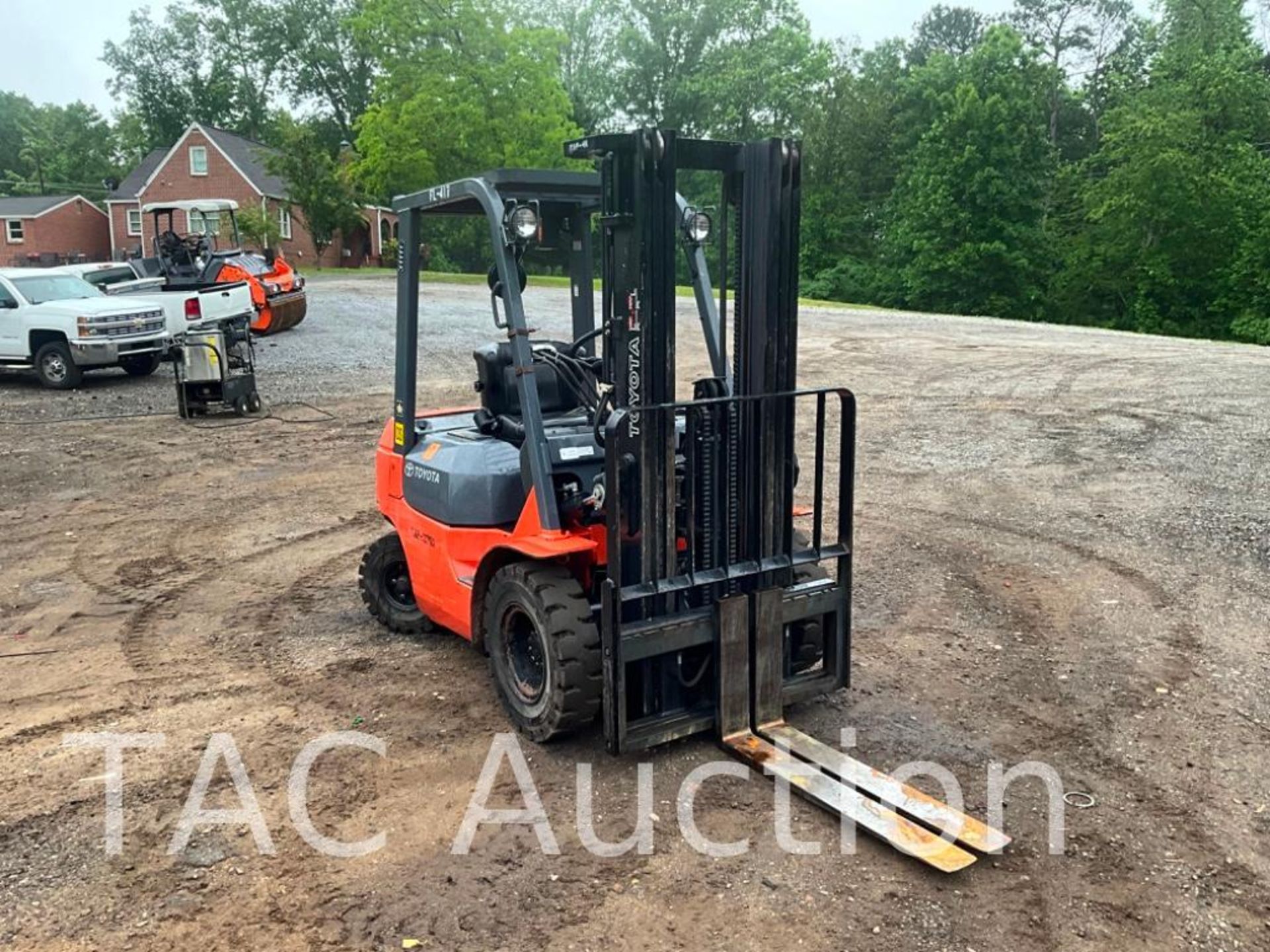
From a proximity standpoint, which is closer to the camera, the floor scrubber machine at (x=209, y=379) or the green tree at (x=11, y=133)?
the floor scrubber machine at (x=209, y=379)

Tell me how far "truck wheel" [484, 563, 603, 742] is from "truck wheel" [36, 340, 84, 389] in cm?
1427

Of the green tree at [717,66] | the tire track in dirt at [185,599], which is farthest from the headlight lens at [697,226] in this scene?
the green tree at [717,66]

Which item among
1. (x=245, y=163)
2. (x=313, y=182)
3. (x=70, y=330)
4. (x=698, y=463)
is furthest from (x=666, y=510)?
(x=245, y=163)

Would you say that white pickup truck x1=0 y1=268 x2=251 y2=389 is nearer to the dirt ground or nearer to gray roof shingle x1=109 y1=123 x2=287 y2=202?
the dirt ground

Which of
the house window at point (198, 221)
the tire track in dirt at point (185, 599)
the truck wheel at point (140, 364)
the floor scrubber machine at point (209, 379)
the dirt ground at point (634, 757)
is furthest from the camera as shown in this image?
the house window at point (198, 221)

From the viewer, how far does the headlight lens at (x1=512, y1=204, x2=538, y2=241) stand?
469cm

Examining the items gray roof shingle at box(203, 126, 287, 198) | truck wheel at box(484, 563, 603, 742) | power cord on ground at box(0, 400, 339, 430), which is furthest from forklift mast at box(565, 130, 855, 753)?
gray roof shingle at box(203, 126, 287, 198)

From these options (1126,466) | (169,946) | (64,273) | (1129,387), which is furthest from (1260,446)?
(64,273)

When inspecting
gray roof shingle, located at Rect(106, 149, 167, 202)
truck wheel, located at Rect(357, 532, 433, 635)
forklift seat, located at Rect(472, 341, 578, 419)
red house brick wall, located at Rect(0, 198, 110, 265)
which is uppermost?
gray roof shingle, located at Rect(106, 149, 167, 202)

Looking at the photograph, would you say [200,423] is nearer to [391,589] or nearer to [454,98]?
[391,589]

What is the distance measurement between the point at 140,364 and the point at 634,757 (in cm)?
1562

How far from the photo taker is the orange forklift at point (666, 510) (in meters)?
4.55

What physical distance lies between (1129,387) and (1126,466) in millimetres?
5214

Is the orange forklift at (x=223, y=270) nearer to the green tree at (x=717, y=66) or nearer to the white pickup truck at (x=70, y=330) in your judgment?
the white pickup truck at (x=70, y=330)
